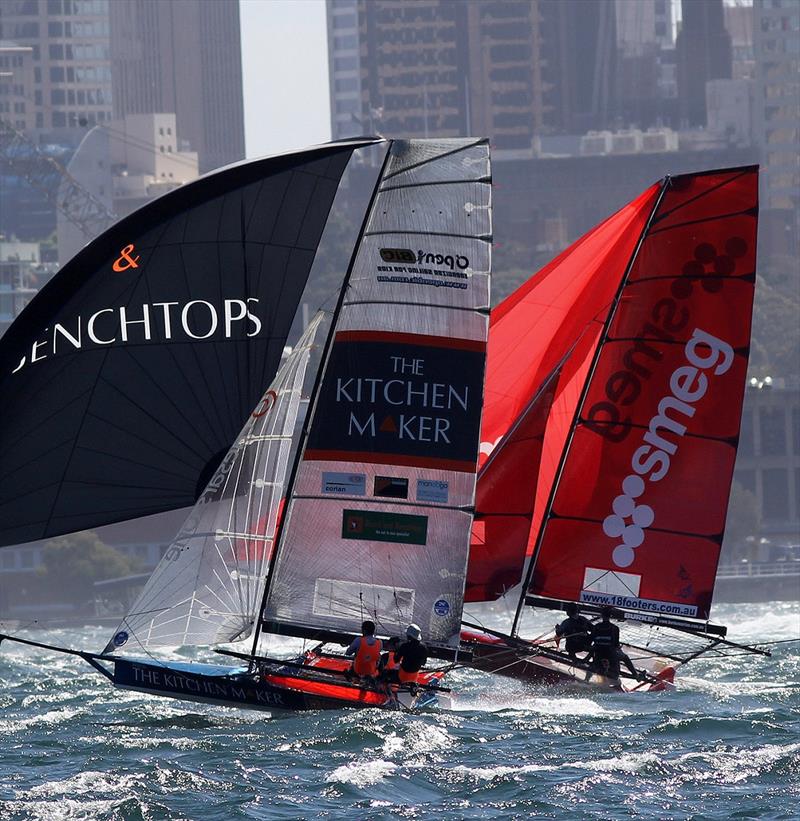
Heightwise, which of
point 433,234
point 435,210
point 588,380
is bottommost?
point 588,380

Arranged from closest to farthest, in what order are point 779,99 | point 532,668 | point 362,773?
point 362,773, point 532,668, point 779,99

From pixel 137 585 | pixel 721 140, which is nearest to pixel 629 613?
pixel 137 585

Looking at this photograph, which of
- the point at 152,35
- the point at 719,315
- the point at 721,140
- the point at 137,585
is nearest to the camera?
the point at 719,315

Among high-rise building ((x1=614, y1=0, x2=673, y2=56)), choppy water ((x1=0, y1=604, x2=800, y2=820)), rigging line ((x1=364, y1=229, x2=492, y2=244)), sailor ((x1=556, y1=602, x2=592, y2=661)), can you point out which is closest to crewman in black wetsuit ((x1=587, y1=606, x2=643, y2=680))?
sailor ((x1=556, y1=602, x2=592, y2=661))

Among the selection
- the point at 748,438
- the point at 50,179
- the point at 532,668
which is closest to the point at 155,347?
the point at 532,668

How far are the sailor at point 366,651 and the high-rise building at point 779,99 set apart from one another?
12746 centimetres

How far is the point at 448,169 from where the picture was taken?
18.1 m

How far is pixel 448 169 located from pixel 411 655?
177 inches

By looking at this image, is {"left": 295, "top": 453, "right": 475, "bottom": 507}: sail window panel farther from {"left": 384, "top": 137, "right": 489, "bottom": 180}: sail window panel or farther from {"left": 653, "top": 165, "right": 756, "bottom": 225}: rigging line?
{"left": 653, "top": 165, "right": 756, "bottom": 225}: rigging line

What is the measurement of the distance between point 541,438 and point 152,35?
545 ft

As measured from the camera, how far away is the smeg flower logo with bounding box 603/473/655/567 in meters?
21.9

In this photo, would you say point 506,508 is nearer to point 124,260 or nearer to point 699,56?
point 124,260

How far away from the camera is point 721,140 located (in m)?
146

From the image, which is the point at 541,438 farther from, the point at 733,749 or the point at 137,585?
the point at 137,585
